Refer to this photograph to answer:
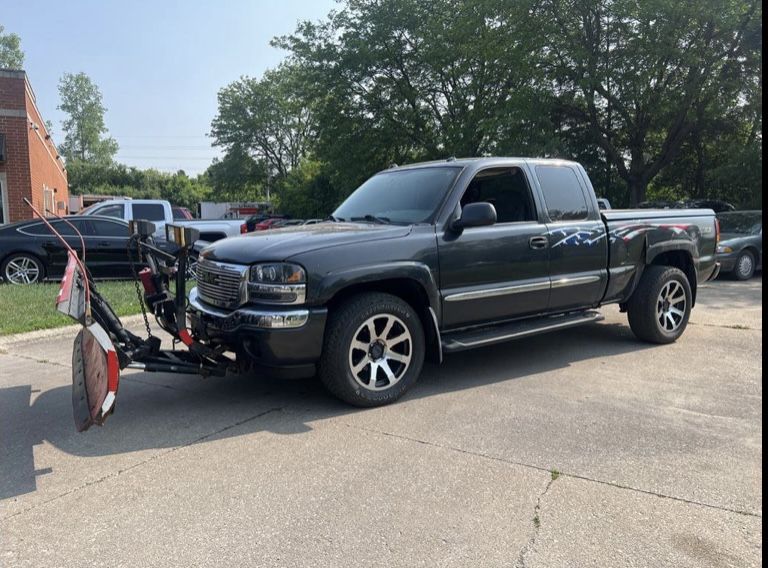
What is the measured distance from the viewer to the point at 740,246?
12961 mm

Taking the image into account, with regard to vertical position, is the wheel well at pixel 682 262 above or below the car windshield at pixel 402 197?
below

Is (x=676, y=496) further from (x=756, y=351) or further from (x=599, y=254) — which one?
(x=756, y=351)

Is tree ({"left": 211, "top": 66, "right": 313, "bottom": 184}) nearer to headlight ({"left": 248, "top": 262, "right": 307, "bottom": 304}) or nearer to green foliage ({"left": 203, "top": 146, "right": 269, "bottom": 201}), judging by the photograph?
green foliage ({"left": 203, "top": 146, "right": 269, "bottom": 201})

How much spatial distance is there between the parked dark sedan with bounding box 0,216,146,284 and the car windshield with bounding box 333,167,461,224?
24.2 feet

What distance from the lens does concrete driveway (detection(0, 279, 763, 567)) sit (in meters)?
2.76

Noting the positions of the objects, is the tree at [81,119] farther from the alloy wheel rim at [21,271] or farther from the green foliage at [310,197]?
the alloy wheel rim at [21,271]

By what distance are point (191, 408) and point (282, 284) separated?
4.34 ft

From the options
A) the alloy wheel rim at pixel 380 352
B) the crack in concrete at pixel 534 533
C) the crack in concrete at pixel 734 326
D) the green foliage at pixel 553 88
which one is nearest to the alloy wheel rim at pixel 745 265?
the green foliage at pixel 553 88

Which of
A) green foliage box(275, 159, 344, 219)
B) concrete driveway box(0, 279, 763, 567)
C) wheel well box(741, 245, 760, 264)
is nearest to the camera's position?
concrete driveway box(0, 279, 763, 567)

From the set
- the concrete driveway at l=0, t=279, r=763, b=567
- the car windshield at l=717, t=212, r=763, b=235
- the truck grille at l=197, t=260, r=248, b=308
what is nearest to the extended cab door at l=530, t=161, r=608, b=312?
the concrete driveway at l=0, t=279, r=763, b=567

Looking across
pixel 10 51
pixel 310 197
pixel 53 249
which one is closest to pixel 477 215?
pixel 53 249

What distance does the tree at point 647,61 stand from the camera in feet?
59.3

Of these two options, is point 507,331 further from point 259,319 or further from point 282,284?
point 259,319

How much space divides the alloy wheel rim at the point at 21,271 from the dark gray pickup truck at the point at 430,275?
783 centimetres
